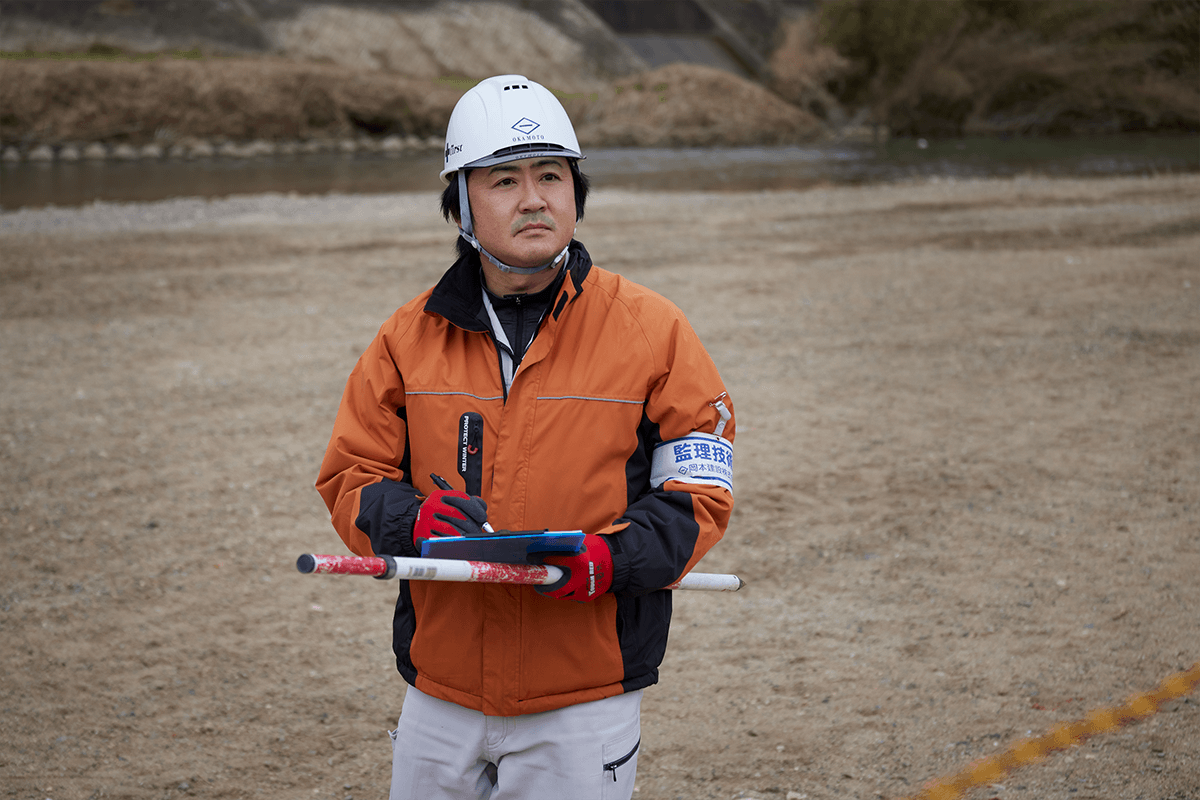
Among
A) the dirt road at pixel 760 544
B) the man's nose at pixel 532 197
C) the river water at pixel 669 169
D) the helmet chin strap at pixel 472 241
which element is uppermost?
the river water at pixel 669 169

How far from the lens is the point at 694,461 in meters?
2.09

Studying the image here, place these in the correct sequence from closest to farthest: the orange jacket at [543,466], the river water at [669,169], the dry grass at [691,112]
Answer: the orange jacket at [543,466] → the river water at [669,169] → the dry grass at [691,112]

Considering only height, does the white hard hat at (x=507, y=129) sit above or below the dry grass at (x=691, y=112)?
below

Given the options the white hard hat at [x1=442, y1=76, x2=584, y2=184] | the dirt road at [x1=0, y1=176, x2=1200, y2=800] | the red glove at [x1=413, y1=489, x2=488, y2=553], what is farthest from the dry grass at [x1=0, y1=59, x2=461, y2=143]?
the red glove at [x1=413, y1=489, x2=488, y2=553]

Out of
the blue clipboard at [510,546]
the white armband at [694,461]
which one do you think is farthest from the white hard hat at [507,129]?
the blue clipboard at [510,546]

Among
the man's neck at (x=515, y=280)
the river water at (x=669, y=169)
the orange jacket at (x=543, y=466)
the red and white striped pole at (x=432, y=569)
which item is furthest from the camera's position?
the river water at (x=669, y=169)

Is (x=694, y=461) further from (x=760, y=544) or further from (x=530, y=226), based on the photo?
(x=760, y=544)

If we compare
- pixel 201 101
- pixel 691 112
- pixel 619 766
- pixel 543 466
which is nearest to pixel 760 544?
pixel 619 766

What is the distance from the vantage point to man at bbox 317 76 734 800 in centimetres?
206

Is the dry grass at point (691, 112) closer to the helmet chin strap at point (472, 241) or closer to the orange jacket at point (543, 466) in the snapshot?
the helmet chin strap at point (472, 241)

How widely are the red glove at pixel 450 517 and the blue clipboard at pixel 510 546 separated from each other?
1.4 inches

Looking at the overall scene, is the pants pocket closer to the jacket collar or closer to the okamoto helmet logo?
the jacket collar

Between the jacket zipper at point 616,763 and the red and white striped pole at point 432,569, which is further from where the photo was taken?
the jacket zipper at point 616,763

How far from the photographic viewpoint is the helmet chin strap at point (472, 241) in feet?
7.01
